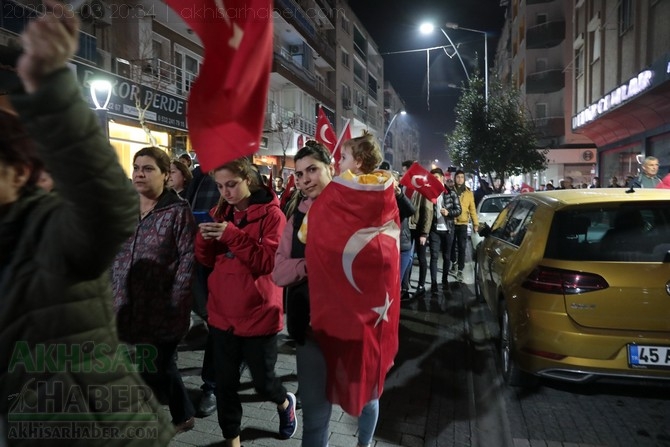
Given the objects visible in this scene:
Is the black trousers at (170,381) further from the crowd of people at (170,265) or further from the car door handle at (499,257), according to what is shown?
the car door handle at (499,257)

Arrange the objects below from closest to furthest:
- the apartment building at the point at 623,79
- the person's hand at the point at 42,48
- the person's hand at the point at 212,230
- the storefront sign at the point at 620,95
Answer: the person's hand at the point at 42,48 → the person's hand at the point at 212,230 → the storefront sign at the point at 620,95 → the apartment building at the point at 623,79

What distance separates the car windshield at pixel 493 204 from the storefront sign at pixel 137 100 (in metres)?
9.13

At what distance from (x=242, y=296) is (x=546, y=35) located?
4153 cm

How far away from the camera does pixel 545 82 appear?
3856cm

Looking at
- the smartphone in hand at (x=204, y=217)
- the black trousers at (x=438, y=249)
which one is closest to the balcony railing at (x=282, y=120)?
the black trousers at (x=438, y=249)

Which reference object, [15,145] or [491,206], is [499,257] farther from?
[491,206]

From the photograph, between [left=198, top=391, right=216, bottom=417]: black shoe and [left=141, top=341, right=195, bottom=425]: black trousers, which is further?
[left=198, top=391, right=216, bottom=417]: black shoe

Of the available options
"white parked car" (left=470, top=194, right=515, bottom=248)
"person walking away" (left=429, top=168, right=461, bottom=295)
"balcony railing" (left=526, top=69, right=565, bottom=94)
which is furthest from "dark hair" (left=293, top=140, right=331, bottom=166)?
"balcony railing" (left=526, top=69, right=565, bottom=94)

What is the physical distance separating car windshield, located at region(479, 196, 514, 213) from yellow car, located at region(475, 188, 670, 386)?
8.56 m

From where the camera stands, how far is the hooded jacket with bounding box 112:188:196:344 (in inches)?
114

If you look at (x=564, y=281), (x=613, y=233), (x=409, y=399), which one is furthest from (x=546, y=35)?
(x=409, y=399)

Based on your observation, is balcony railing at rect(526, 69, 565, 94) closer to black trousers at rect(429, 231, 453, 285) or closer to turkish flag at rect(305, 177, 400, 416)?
black trousers at rect(429, 231, 453, 285)

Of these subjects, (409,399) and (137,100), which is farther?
(137,100)

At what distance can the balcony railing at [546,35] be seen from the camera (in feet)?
123
